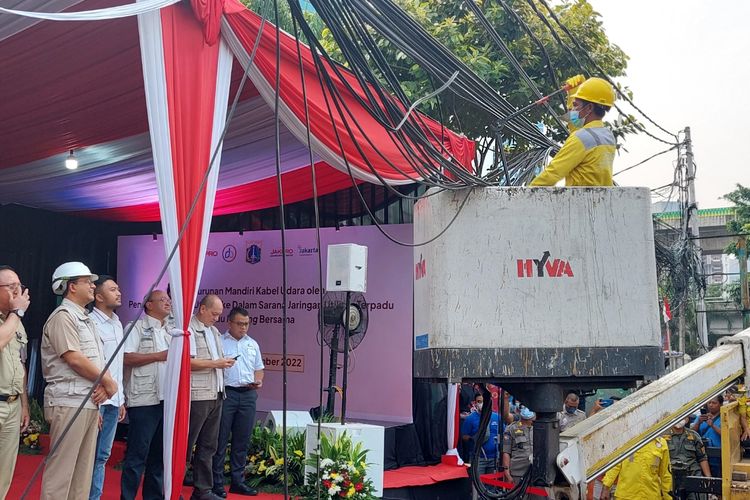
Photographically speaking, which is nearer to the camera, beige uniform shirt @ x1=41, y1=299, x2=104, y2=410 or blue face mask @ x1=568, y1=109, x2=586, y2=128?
blue face mask @ x1=568, y1=109, x2=586, y2=128

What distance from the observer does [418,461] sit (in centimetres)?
843

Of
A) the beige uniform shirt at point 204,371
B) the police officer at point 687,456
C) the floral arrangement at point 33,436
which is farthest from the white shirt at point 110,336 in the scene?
the police officer at point 687,456

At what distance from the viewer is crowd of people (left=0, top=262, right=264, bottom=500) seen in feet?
13.9

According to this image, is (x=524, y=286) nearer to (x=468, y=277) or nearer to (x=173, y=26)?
(x=468, y=277)

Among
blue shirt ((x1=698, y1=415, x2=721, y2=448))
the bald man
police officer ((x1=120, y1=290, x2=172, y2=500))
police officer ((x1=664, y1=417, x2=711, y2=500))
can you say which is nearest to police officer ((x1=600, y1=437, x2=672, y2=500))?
police officer ((x1=664, y1=417, x2=711, y2=500))

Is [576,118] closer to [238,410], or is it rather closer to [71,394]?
[71,394]

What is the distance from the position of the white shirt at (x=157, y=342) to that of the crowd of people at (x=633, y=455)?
10.1 feet

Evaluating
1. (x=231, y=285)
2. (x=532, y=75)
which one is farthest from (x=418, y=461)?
(x=532, y=75)

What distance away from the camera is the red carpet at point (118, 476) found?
21.1 feet

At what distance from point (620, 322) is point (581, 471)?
26.3 inches

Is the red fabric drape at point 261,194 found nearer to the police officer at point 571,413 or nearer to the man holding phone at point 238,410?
the man holding phone at point 238,410

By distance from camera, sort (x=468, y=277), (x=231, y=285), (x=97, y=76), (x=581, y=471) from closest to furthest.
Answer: (x=581, y=471) < (x=468, y=277) < (x=97, y=76) < (x=231, y=285)

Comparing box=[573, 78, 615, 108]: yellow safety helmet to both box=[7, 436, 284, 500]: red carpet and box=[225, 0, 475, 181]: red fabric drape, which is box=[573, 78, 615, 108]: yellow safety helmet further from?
box=[7, 436, 284, 500]: red carpet

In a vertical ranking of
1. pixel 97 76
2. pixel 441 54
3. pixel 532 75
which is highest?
pixel 532 75
